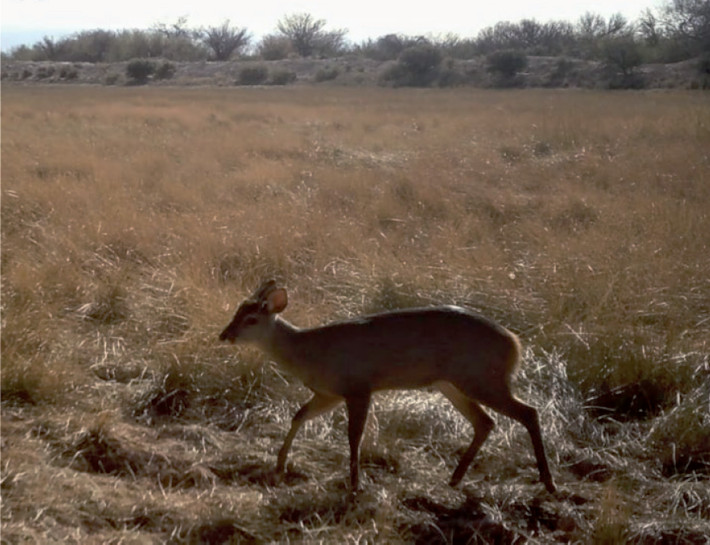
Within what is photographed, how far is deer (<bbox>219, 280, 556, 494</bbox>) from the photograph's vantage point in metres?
3.75

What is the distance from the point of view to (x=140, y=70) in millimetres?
31328

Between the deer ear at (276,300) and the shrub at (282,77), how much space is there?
30373 millimetres

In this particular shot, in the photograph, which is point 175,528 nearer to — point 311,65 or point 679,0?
point 679,0

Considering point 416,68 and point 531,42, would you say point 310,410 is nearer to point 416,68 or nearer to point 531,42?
point 531,42

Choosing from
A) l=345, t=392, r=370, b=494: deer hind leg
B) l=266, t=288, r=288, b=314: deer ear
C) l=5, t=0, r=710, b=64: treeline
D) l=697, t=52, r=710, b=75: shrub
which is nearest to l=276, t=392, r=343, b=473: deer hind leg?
l=345, t=392, r=370, b=494: deer hind leg

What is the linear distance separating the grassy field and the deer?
32cm

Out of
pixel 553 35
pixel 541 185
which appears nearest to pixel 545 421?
pixel 541 185

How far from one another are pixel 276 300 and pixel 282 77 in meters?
30.8

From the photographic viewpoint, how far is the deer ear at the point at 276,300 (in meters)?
3.88

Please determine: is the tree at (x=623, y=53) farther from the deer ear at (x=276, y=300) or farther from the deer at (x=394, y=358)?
the deer ear at (x=276, y=300)

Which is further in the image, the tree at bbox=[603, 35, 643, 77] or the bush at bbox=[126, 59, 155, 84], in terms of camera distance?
the bush at bbox=[126, 59, 155, 84]

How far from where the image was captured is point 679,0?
421 inches

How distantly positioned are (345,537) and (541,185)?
792 cm

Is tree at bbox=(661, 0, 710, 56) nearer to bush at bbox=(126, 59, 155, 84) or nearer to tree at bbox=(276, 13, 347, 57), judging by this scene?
tree at bbox=(276, 13, 347, 57)
